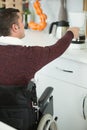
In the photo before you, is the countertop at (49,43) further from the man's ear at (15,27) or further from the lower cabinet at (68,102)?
the man's ear at (15,27)

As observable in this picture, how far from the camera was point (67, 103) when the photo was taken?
1.87 metres

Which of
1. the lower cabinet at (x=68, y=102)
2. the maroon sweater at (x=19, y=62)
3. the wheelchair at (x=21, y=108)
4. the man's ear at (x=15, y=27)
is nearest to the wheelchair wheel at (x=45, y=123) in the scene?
the wheelchair at (x=21, y=108)

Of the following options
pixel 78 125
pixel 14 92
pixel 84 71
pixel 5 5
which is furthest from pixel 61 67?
pixel 5 5

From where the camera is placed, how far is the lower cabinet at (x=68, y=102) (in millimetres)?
1770

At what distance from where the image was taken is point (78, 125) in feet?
6.04

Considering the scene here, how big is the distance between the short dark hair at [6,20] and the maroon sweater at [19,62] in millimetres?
176

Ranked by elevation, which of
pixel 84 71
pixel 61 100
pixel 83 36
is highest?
pixel 83 36

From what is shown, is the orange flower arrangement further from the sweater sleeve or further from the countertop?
the sweater sleeve

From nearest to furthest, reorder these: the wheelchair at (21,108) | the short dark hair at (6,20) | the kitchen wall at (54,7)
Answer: the wheelchair at (21,108)
the short dark hair at (6,20)
the kitchen wall at (54,7)

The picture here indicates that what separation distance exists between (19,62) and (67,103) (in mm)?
675

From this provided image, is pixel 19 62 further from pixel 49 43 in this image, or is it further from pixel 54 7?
pixel 54 7

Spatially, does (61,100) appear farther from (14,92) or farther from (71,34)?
(14,92)

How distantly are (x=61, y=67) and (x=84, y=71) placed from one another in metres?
0.19

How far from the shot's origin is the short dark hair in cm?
150
